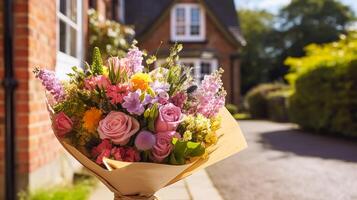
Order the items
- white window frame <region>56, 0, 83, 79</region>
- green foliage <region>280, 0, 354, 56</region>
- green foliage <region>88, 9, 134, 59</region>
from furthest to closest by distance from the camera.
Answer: green foliage <region>280, 0, 354, 56</region> < green foliage <region>88, 9, 134, 59</region> < white window frame <region>56, 0, 83, 79</region>

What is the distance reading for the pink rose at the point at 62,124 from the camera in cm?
179

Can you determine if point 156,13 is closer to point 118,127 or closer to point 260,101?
point 260,101

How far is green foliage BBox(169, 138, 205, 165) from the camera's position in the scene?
171 centimetres

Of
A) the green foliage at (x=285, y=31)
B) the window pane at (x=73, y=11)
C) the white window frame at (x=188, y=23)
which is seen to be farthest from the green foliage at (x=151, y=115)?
the green foliage at (x=285, y=31)

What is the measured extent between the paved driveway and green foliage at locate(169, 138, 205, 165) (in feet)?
11.1

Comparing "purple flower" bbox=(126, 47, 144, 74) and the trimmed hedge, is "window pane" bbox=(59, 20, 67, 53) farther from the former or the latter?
the trimmed hedge

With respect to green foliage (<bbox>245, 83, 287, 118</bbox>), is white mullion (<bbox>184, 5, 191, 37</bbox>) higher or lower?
higher

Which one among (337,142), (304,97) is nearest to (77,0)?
(337,142)

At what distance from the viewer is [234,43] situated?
23.1m

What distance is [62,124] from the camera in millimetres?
1787

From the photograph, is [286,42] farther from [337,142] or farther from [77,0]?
[77,0]

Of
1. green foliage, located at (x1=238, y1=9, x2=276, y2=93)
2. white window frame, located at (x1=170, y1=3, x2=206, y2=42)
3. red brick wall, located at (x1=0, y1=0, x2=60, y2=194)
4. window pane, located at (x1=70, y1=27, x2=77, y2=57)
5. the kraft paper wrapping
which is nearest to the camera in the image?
the kraft paper wrapping

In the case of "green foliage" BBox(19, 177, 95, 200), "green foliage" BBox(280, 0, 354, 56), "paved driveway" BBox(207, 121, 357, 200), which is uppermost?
"green foliage" BBox(280, 0, 354, 56)

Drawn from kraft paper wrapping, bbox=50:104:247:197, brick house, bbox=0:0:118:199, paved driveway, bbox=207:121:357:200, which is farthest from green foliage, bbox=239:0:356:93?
kraft paper wrapping, bbox=50:104:247:197
